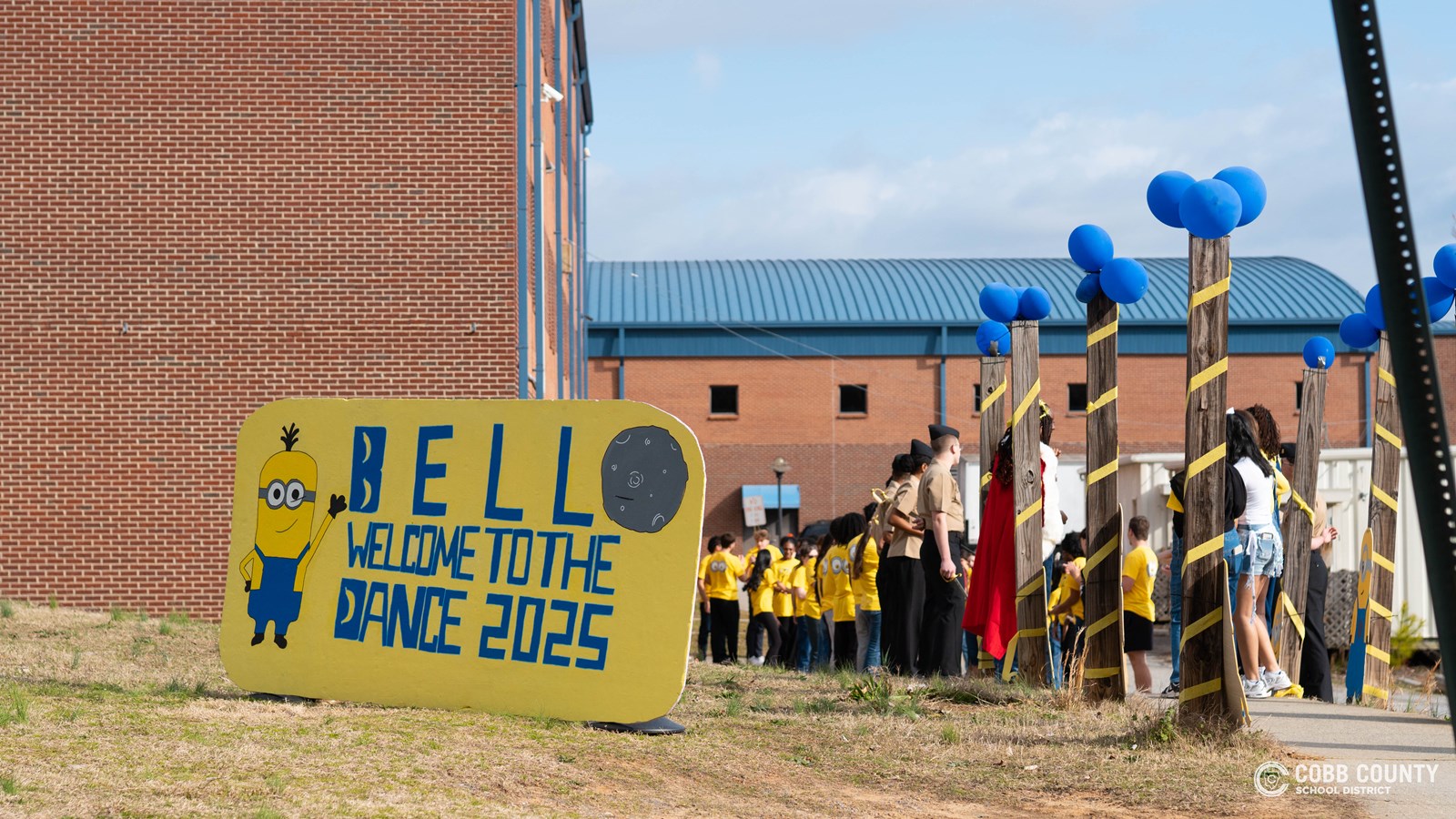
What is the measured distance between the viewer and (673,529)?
21.6 ft

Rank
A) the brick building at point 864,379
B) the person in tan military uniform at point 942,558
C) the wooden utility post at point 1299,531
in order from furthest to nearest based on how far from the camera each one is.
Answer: the brick building at point 864,379, the wooden utility post at point 1299,531, the person in tan military uniform at point 942,558

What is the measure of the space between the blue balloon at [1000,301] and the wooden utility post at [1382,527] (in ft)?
9.02

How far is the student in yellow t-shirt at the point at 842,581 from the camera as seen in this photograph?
12703mm

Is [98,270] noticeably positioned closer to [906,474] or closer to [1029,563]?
[906,474]

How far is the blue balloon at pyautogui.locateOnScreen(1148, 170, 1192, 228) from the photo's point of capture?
6.97 metres

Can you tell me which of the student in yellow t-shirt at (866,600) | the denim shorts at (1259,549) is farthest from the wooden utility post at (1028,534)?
the student in yellow t-shirt at (866,600)

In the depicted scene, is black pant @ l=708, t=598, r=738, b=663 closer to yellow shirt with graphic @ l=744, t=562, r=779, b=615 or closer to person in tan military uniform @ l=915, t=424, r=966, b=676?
yellow shirt with graphic @ l=744, t=562, r=779, b=615

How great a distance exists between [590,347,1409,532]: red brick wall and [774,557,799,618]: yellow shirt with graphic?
24.4 metres

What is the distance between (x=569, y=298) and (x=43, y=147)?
13.1m

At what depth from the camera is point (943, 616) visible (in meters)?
9.77

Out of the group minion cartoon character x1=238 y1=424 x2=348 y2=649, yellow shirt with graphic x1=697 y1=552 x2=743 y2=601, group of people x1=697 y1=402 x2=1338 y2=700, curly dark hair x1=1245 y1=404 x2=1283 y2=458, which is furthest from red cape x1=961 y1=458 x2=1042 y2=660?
yellow shirt with graphic x1=697 y1=552 x2=743 y2=601

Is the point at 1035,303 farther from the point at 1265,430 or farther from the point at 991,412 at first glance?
the point at 1265,430

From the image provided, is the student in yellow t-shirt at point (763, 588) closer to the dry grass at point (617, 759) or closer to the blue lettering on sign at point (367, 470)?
the dry grass at point (617, 759)

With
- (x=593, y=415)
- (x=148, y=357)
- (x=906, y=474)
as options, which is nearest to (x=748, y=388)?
(x=148, y=357)
